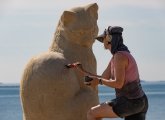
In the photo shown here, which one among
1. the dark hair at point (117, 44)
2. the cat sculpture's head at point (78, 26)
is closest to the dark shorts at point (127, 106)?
the dark hair at point (117, 44)

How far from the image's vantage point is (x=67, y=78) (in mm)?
8320

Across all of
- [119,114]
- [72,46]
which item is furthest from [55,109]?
[119,114]

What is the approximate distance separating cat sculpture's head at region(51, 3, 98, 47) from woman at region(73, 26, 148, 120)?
1.69 metres

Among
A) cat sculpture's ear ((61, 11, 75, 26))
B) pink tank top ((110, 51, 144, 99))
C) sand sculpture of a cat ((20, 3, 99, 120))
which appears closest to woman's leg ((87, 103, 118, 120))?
pink tank top ((110, 51, 144, 99))

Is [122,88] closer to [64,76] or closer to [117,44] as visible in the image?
[117,44]

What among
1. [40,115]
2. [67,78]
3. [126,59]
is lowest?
[40,115]

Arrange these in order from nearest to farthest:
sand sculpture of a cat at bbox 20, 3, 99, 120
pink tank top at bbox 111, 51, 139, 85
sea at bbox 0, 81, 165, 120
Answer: pink tank top at bbox 111, 51, 139, 85
sand sculpture of a cat at bbox 20, 3, 99, 120
sea at bbox 0, 81, 165, 120

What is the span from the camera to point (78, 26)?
8.55m

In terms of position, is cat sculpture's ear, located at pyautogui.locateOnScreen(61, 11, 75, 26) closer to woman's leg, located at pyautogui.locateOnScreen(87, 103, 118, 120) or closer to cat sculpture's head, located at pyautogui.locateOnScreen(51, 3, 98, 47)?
cat sculpture's head, located at pyautogui.locateOnScreen(51, 3, 98, 47)

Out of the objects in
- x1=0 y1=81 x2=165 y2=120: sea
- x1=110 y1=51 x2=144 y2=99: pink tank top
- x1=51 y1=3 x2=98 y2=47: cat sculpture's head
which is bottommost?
x1=0 y1=81 x2=165 y2=120: sea

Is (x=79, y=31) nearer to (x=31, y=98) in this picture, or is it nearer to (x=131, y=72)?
(x=31, y=98)

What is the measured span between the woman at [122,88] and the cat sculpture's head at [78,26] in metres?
1.69

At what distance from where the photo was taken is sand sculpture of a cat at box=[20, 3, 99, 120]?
8.34 metres

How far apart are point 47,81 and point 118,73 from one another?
1.90 m
